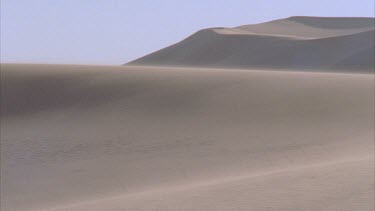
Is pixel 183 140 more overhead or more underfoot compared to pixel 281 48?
more overhead

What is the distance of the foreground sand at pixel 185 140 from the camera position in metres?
9.33

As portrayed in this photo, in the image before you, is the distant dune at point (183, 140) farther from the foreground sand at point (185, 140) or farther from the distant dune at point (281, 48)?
the distant dune at point (281, 48)

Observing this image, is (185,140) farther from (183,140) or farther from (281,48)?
(281,48)

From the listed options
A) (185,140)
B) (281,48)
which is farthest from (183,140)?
(281,48)

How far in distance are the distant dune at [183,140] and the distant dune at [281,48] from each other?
2956 centimetres

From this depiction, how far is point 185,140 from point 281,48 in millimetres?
49287

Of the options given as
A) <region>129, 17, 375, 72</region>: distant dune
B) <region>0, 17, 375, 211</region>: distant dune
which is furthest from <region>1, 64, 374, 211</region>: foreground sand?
<region>129, 17, 375, 72</region>: distant dune

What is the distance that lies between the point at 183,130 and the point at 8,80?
12337 millimetres

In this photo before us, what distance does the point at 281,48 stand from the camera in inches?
2596

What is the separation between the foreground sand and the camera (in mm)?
9328

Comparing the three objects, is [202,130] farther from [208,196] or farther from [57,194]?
[208,196]

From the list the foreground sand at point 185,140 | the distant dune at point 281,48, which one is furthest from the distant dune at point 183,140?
the distant dune at point 281,48

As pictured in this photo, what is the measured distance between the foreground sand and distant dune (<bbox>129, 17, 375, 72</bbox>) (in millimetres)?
29823

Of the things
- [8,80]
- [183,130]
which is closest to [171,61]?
[8,80]
